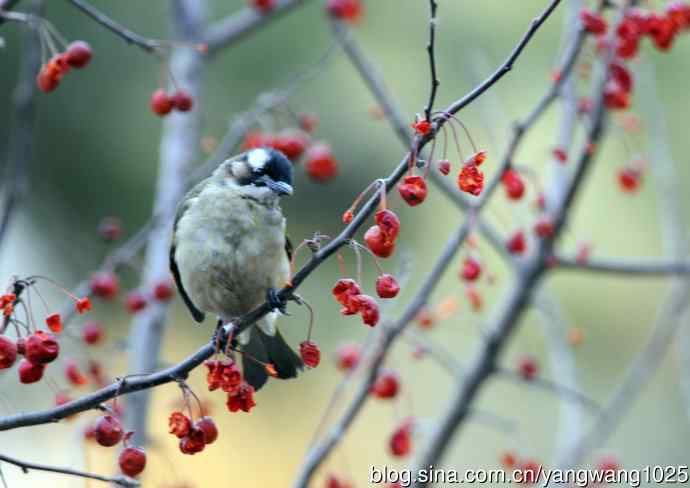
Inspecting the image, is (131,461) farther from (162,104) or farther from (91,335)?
(91,335)

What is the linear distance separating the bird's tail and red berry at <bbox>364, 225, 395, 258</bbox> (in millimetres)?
1330

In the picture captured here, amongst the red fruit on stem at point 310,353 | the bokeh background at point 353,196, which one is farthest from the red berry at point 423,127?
the bokeh background at point 353,196

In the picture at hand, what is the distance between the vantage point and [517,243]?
14.1 ft

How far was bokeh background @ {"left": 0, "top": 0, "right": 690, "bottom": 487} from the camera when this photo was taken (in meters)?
7.84

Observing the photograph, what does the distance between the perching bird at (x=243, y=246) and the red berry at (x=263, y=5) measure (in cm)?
91

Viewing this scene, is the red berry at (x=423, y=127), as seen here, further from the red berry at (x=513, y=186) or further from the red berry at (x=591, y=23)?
the red berry at (x=513, y=186)

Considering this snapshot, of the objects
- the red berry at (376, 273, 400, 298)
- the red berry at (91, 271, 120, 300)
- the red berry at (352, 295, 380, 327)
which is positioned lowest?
the red berry at (91, 271, 120, 300)

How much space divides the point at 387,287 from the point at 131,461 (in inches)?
30.4

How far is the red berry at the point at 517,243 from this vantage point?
4297 millimetres

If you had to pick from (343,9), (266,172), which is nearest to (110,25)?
(266,172)

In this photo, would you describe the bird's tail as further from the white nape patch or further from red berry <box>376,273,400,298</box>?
red berry <box>376,273,400,298</box>

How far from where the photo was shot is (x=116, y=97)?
26.8ft

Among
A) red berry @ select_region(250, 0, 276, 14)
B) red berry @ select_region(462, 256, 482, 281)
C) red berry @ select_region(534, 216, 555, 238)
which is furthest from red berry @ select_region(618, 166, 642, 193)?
red berry @ select_region(250, 0, 276, 14)

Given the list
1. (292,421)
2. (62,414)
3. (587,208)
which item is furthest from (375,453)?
(62,414)
